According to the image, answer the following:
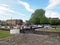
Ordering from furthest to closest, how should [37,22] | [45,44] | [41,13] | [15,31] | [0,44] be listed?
1. [41,13]
2. [37,22]
3. [15,31]
4. [45,44]
5. [0,44]

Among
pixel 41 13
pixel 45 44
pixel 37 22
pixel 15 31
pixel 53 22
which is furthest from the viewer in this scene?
pixel 41 13

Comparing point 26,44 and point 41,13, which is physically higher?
point 41,13

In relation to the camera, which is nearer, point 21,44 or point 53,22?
point 21,44

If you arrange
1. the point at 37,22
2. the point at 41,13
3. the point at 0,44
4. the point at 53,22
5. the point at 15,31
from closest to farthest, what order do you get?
the point at 0,44 < the point at 15,31 < the point at 53,22 < the point at 37,22 < the point at 41,13

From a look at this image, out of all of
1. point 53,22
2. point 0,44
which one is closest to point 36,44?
point 0,44

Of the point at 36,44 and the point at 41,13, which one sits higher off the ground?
the point at 41,13

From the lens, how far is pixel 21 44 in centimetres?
1744

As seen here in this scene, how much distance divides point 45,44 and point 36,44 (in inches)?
40.9

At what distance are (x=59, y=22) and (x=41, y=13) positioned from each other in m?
29.3

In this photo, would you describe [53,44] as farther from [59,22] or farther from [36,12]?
[36,12]

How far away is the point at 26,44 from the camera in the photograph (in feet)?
57.4

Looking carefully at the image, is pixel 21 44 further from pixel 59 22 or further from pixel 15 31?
pixel 59 22

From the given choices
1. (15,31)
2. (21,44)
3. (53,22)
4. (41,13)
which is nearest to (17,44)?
(21,44)

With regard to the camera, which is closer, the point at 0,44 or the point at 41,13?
the point at 0,44
